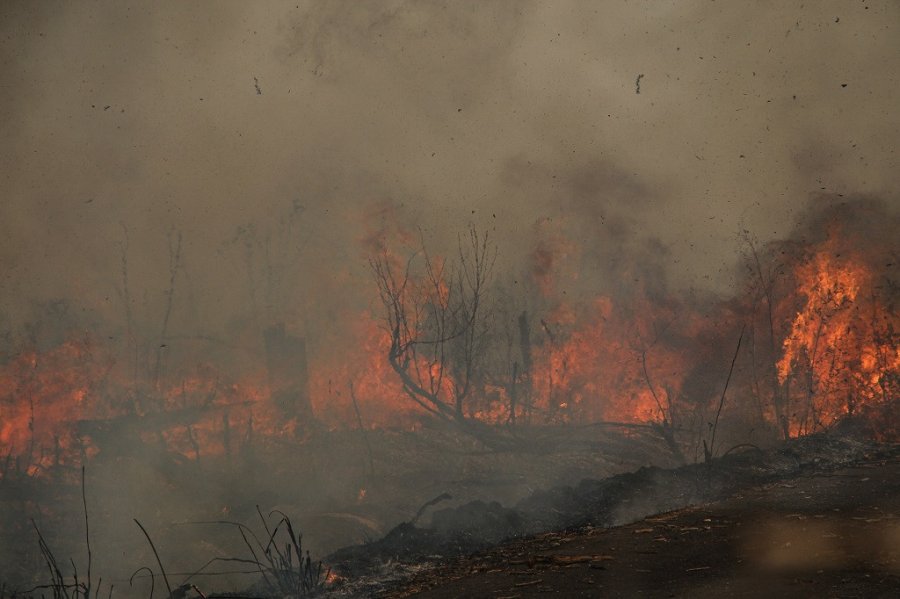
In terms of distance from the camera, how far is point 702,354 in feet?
58.4

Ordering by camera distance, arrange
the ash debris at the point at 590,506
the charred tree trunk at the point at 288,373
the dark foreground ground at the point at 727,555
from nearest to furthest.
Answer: the dark foreground ground at the point at 727,555 < the ash debris at the point at 590,506 < the charred tree trunk at the point at 288,373

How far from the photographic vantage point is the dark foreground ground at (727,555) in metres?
5.48

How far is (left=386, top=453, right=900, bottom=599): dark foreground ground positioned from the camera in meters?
5.48

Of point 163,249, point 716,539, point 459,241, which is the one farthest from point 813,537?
point 163,249

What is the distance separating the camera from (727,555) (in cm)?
638

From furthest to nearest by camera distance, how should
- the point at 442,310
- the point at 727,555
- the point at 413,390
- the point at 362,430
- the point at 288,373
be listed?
the point at 288,373
the point at 362,430
the point at 442,310
the point at 413,390
the point at 727,555

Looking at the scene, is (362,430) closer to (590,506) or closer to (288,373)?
(288,373)

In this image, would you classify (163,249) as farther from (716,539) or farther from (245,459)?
(716,539)

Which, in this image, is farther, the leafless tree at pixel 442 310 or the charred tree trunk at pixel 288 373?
the charred tree trunk at pixel 288 373

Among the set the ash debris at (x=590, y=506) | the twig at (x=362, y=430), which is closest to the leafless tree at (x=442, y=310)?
Answer: the twig at (x=362, y=430)

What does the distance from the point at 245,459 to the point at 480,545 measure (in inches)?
415

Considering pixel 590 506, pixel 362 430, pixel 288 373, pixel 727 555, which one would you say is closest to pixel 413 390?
pixel 362 430

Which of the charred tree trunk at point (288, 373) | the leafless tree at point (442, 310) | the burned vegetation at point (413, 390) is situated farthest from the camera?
the charred tree trunk at point (288, 373)

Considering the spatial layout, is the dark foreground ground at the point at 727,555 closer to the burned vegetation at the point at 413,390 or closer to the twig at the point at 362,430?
the burned vegetation at the point at 413,390
